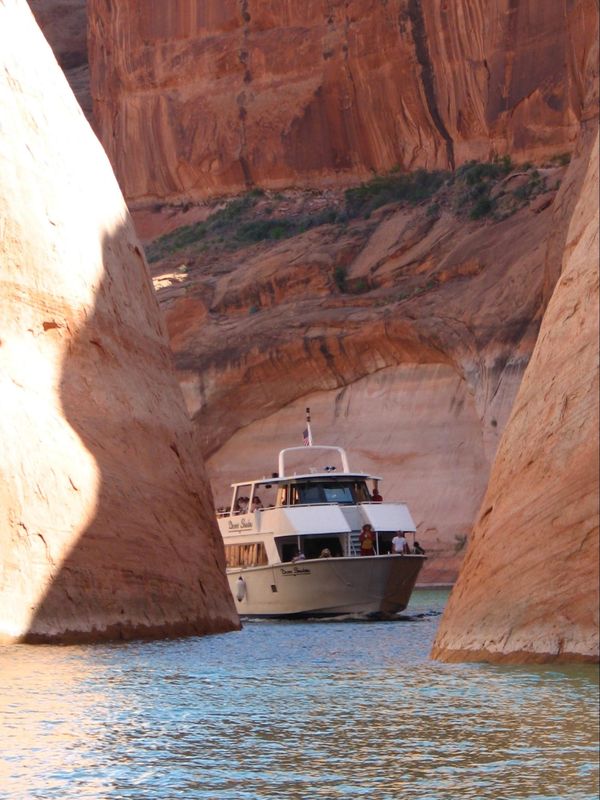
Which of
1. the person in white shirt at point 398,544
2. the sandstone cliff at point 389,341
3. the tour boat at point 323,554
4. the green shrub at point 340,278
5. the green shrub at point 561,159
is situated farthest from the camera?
the green shrub at point 340,278

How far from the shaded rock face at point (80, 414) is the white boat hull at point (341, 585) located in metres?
7.32

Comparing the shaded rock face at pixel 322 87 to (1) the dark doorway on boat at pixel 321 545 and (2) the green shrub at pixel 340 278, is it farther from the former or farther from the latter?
(1) the dark doorway on boat at pixel 321 545

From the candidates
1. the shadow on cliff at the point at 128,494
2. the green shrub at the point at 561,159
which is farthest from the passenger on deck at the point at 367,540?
the green shrub at the point at 561,159

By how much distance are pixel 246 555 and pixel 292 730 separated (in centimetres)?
2373

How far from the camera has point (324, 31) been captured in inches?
2699

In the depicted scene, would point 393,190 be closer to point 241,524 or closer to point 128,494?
point 241,524

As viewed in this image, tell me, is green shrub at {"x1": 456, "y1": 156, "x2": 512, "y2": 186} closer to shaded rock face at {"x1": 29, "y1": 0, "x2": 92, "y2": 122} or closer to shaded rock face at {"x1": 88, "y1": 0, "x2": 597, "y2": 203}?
shaded rock face at {"x1": 88, "y1": 0, "x2": 597, "y2": 203}

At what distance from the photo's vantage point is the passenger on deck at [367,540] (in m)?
34.5

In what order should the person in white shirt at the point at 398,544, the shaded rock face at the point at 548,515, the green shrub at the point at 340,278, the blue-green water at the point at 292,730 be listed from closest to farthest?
the blue-green water at the point at 292,730, the shaded rock face at the point at 548,515, the person in white shirt at the point at 398,544, the green shrub at the point at 340,278

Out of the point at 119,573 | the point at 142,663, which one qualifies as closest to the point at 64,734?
the point at 142,663

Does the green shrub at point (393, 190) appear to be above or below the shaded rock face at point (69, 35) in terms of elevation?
below

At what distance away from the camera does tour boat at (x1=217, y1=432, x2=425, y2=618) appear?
113 feet

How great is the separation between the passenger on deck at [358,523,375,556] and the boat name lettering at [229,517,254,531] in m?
3.06

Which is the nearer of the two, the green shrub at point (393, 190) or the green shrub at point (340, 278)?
the green shrub at point (340, 278)
